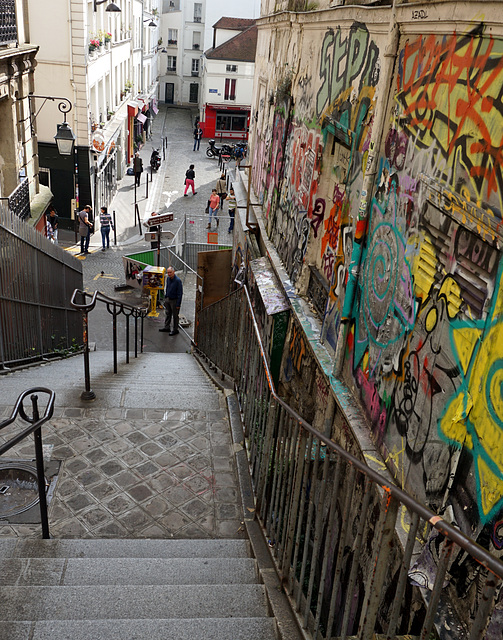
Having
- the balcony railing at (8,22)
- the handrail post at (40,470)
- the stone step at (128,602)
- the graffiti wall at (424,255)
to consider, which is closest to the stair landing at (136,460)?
the handrail post at (40,470)

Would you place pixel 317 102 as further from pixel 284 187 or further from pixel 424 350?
pixel 424 350

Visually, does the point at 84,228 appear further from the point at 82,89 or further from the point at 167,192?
the point at 167,192

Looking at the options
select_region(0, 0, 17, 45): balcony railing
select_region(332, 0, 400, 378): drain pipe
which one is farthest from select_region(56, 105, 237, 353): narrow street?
select_region(332, 0, 400, 378): drain pipe

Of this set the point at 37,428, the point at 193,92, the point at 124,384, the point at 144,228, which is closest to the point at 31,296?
the point at 124,384

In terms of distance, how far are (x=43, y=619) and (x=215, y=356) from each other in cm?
A: 639

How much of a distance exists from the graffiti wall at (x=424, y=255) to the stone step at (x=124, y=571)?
4.42ft

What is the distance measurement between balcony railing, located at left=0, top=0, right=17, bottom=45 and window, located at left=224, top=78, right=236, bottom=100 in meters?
28.8

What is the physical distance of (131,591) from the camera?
360 centimetres

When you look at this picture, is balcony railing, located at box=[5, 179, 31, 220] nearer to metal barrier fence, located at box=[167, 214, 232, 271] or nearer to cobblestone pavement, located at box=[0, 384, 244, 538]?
metal barrier fence, located at box=[167, 214, 232, 271]

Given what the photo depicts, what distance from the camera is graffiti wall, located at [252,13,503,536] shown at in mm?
2721

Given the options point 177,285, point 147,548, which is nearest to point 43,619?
point 147,548

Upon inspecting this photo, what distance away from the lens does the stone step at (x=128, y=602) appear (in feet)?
11.2

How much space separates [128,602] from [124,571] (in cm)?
42

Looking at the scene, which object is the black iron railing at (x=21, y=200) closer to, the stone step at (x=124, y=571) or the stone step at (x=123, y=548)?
the stone step at (x=123, y=548)
